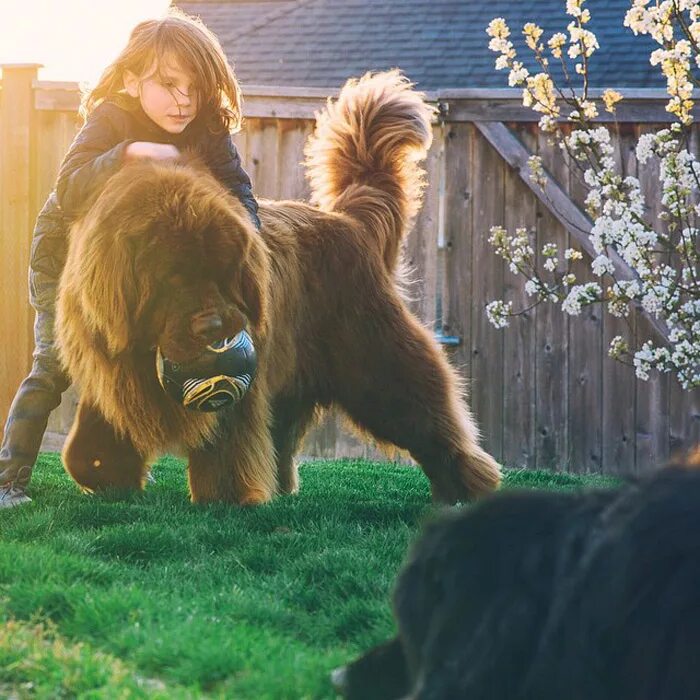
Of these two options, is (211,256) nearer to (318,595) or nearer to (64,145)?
(318,595)

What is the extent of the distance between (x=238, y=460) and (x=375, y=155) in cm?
167

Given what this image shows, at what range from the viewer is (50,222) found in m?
4.63

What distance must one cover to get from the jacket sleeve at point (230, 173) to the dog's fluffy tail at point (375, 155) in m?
0.67

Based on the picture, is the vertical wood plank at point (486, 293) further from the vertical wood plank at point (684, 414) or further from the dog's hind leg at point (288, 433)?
the dog's hind leg at point (288, 433)

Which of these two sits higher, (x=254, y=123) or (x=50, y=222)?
(x=254, y=123)

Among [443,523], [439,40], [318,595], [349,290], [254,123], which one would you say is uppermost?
[439,40]

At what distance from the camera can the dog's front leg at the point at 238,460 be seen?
4.27 meters

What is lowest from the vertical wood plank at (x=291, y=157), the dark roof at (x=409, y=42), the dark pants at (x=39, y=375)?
the dark pants at (x=39, y=375)

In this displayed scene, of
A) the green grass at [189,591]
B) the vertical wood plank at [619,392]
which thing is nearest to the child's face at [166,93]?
the green grass at [189,591]

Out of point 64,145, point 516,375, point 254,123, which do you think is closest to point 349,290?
point 516,375

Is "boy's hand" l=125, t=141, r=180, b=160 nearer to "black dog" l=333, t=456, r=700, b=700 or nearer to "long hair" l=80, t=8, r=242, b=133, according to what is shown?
"long hair" l=80, t=8, r=242, b=133

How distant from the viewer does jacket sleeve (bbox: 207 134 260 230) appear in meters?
4.39

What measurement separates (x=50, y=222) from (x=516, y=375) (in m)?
3.16

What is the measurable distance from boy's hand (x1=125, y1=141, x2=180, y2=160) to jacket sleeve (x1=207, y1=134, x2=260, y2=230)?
248 millimetres
